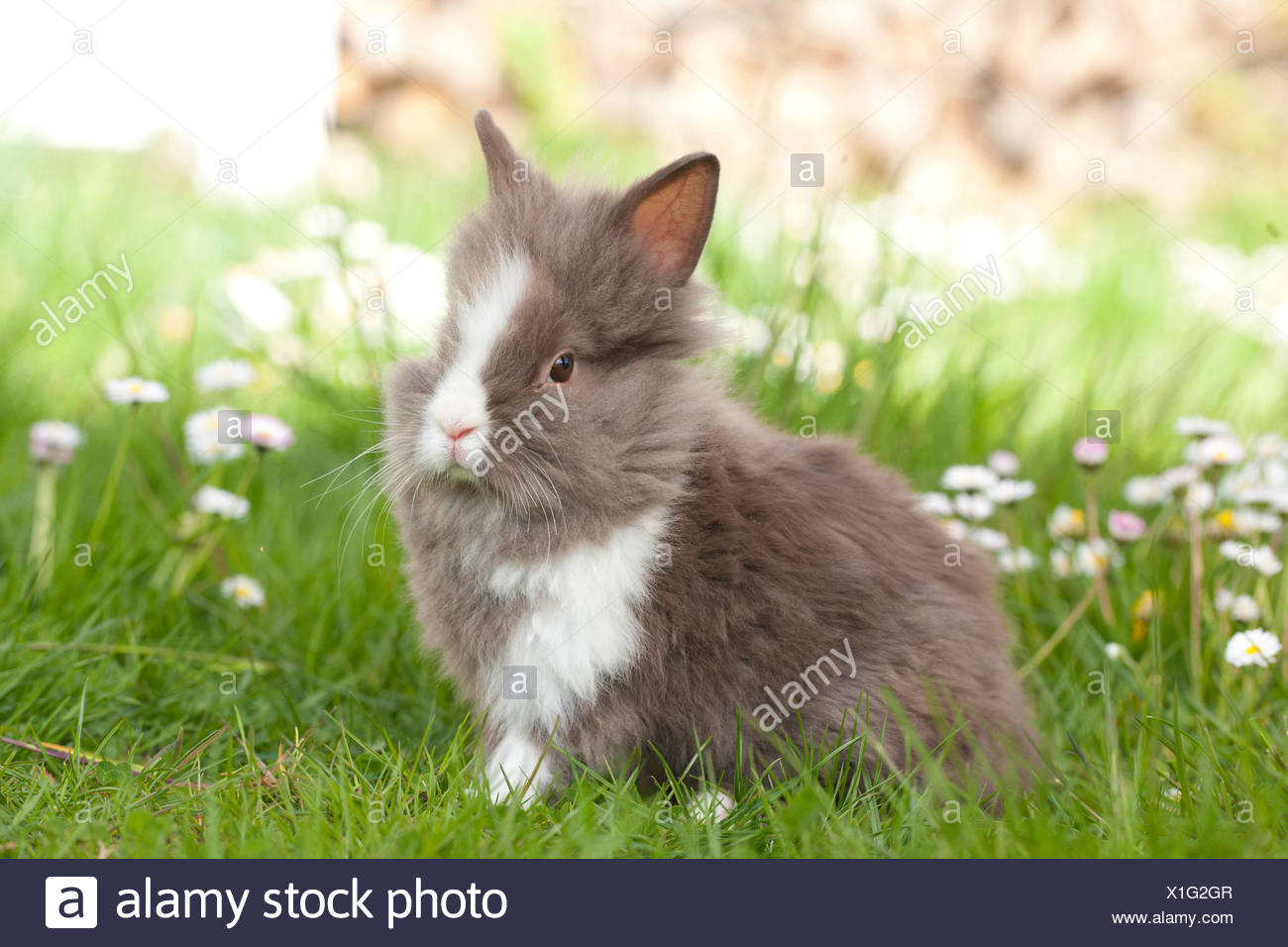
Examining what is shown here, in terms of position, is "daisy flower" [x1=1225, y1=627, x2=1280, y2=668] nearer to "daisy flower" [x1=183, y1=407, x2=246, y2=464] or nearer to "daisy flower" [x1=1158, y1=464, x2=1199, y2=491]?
"daisy flower" [x1=1158, y1=464, x2=1199, y2=491]

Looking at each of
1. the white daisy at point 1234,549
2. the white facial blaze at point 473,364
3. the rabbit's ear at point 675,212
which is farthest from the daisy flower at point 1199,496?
the white facial blaze at point 473,364

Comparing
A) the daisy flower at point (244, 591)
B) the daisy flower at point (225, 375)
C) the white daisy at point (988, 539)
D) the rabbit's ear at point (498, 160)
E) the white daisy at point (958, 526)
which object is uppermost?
the rabbit's ear at point (498, 160)

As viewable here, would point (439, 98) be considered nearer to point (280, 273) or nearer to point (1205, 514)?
point (280, 273)

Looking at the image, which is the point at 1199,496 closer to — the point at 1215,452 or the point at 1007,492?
the point at 1215,452

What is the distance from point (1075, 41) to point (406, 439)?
24.5ft

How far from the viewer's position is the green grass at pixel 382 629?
2350mm

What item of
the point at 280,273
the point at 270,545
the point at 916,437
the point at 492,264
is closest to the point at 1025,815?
the point at 492,264

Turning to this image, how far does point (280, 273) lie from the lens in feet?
15.8

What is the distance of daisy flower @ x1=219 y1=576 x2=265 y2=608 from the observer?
11.1 feet

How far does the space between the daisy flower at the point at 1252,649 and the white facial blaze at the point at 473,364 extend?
75.2 inches

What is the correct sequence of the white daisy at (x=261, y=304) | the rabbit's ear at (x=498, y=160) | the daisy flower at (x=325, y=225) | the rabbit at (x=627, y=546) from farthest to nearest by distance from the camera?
the white daisy at (x=261, y=304) < the daisy flower at (x=325, y=225) < the rabbit's ear at (x=498, y=160) < the rabbit at (x=627, y=546)

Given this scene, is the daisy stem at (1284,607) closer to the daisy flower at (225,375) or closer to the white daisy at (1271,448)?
the white daisy at (1271,448)

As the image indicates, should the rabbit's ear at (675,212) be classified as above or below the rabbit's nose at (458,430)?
above

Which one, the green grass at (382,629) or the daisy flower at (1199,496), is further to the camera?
the daisy flower at (1199,496)
